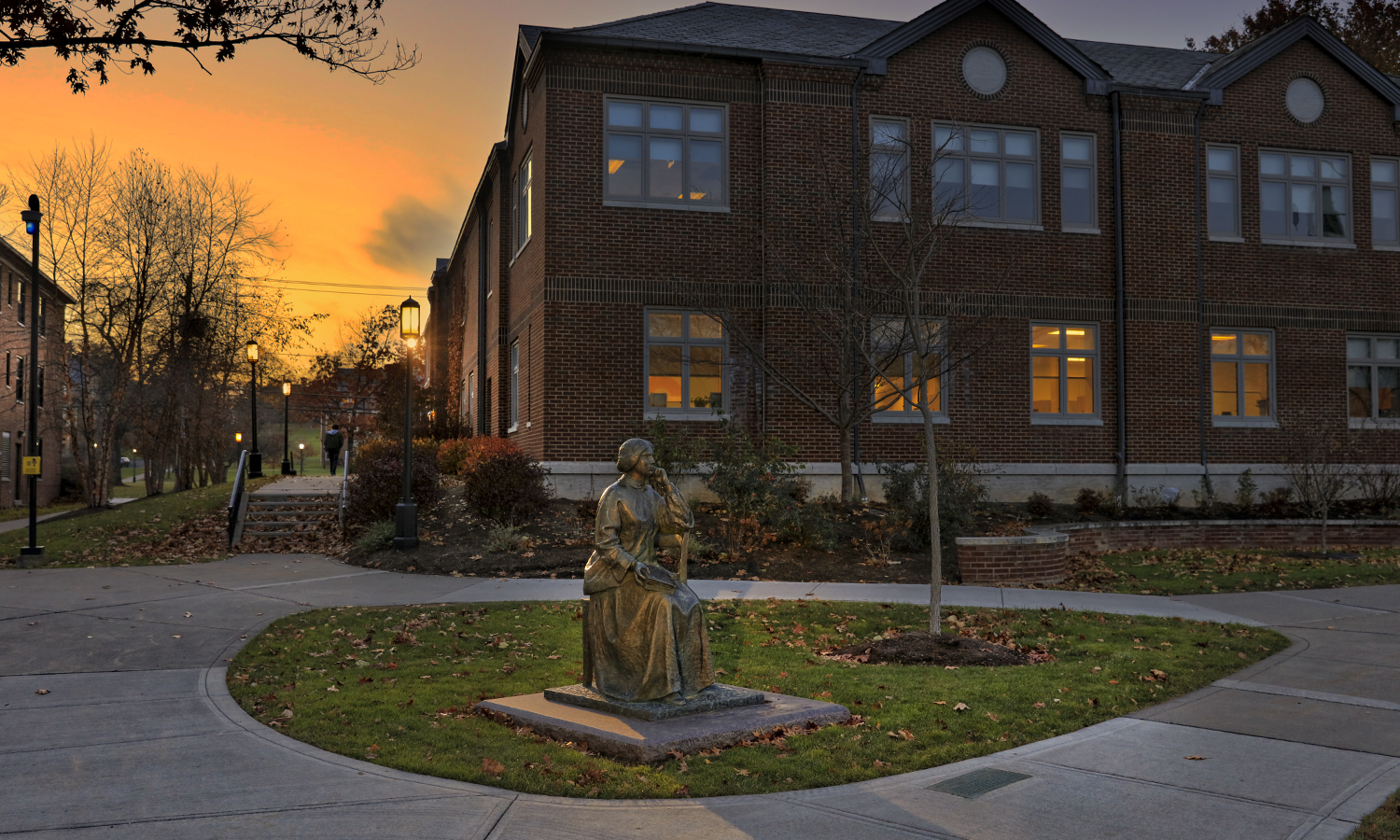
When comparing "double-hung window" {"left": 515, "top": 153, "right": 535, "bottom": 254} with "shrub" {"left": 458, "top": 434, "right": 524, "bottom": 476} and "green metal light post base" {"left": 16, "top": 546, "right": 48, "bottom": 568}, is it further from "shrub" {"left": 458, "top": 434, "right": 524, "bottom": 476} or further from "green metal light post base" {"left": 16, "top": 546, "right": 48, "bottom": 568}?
"green metal light post base" {"left": 16, "top": 546, "right": 48, "bottom": 568}

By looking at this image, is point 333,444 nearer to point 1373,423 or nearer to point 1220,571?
point 1220,571

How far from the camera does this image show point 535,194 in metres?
19.8

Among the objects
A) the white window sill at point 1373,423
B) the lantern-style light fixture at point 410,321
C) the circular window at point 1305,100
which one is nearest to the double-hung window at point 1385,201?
the circular window at point 1305,100

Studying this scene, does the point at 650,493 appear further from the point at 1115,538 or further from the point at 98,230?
the point at 98,230

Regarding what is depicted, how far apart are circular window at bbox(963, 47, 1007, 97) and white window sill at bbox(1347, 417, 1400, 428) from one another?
10.0 m

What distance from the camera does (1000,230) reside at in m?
20.6

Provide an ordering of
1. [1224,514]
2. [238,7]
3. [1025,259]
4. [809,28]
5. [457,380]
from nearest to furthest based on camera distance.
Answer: [238,7] < [1224,514] < [1025,259] < [809,28] < [457,380]

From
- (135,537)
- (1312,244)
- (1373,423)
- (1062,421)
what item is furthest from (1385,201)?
(135,537)

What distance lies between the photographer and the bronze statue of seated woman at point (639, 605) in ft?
21.0

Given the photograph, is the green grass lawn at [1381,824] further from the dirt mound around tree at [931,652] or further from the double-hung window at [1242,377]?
the double-hung window at [1242,377]

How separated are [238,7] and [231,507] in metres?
11.6

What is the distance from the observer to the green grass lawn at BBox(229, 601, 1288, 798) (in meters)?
5.67

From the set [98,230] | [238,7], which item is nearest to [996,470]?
[238,7]

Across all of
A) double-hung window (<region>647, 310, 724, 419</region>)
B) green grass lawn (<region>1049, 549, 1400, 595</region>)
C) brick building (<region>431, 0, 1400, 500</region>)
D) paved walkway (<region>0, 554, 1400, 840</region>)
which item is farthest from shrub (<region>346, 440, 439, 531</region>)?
green grass lawn (<region>1049, 549, 1400, 595</region>)
